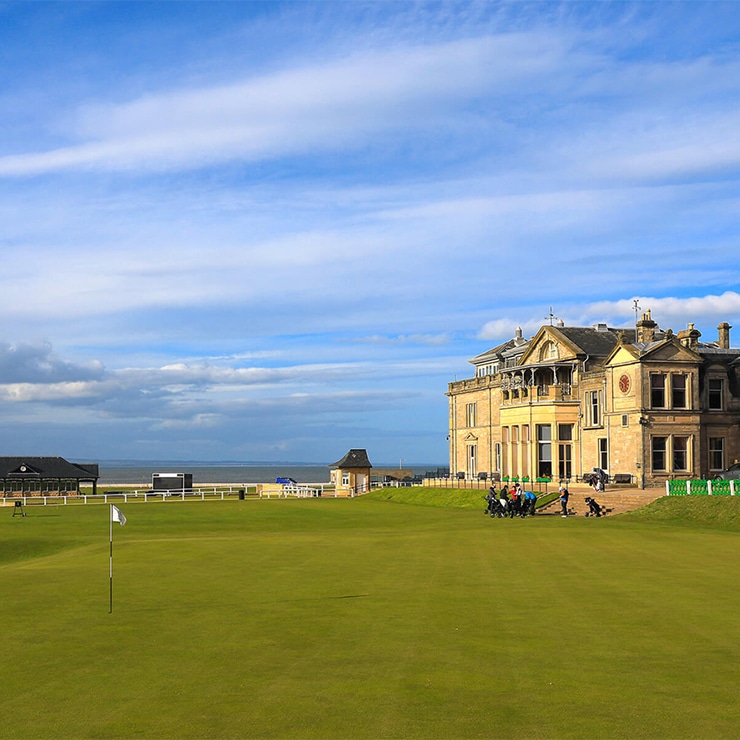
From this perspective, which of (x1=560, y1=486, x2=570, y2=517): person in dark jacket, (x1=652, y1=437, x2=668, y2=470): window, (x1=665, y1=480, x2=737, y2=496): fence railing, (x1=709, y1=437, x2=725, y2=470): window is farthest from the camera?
(x1=709, y1=437, x2=725, y2=470): window

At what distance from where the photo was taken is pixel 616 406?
202ft

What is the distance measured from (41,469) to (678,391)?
6100 centimetres

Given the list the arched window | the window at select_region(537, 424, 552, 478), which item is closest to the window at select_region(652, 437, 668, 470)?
the window at select_region(537, 424, 552, 478)

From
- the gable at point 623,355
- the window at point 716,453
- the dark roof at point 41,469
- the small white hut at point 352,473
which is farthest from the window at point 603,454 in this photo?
the dark roof at point 41,469

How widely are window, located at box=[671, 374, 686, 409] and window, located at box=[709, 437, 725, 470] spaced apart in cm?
355

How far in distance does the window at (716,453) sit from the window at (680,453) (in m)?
2.19

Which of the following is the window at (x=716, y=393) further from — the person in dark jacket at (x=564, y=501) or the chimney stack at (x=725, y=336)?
the person in dark jacket at (x=564, y=501)

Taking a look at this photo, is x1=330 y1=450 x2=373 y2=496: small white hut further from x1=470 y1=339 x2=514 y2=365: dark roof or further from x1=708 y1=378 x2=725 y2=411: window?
x1=708 y1=378 x2=725 y2=411: window

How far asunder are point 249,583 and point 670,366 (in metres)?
42.7

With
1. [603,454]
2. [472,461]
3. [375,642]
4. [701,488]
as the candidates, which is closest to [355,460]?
[472,461]

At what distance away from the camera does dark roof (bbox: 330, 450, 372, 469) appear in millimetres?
90562

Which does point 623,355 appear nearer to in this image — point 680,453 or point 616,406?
point 616,406

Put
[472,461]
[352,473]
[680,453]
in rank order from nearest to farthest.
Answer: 1. [680,453]
2. [472,461]
3. [352,473]

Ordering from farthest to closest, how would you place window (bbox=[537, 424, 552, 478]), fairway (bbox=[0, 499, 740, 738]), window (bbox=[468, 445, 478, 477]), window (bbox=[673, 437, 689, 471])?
1. window (bbox=[468, 445, 478, 477])
2. window (bbox=[537, 424, 552, 478])
3. window (bbox=[673, 437, 689, 471])
4. fairway (bbox=[0, 499, 740, 738])
